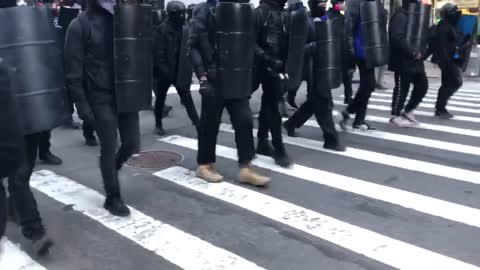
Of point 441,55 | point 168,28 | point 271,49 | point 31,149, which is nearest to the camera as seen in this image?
point 31,149

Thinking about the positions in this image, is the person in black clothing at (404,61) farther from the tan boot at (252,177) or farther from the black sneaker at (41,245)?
the black sneaker at (41,245)

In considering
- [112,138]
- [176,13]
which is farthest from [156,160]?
[176,13]

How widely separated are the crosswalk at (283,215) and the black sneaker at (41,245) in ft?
0.19

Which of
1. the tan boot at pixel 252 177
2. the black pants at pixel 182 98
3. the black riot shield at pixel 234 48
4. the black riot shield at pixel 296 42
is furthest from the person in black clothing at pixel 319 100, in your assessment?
the tan boot at pixel 252 177

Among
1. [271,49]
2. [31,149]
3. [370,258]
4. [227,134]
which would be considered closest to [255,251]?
[370,258]

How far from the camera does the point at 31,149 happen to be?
13.9 ft

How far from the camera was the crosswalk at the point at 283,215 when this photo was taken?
416 cm

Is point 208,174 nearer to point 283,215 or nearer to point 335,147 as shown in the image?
point 283,215

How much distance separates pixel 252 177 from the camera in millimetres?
5848

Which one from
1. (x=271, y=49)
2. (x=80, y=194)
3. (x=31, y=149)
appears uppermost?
(x=271, y=49)

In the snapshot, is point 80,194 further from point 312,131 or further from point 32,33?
point 312,131

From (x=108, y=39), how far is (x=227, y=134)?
3998mm

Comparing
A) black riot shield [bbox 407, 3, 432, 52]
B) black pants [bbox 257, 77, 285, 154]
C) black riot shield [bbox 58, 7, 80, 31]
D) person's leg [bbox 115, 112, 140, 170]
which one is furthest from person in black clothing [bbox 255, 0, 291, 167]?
black riot shield [bbox 407, 3, 432, 52]

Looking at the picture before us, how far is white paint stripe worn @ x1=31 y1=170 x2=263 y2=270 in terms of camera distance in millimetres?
4113
